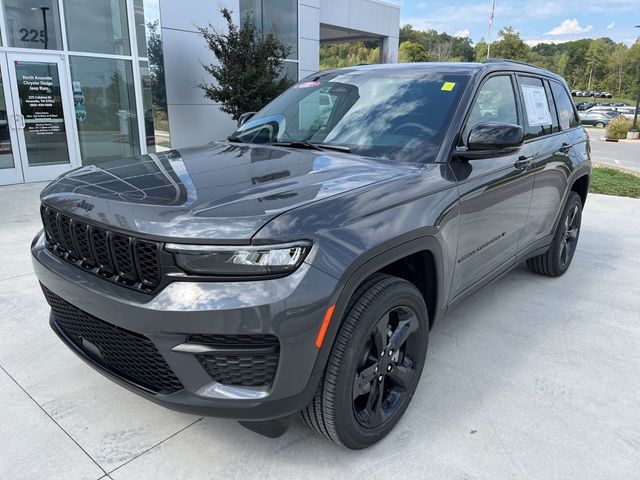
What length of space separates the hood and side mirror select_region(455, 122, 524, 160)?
0.43 m

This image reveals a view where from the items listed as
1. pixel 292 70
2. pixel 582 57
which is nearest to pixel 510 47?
pixel 582 57

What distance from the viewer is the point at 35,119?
942 centimetres

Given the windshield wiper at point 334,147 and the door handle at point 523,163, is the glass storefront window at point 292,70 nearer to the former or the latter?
the door handle at point 523,163

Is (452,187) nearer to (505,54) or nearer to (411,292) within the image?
(411,292)

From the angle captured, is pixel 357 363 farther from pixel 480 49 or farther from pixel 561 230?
pixel 480 49

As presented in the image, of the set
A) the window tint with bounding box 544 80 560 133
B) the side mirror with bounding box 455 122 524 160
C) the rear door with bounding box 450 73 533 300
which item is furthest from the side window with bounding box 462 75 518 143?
the window tint with bounding box 544 80 560 133

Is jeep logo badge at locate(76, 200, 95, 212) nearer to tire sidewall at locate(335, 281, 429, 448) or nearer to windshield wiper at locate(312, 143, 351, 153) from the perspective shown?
tire sidewall at locate(335, 281, 429, 448)

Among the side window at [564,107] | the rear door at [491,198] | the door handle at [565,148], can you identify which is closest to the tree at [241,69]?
the side window at [564,107]

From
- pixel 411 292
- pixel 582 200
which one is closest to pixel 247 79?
pixel 582 200

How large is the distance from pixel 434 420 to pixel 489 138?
4.93 feet

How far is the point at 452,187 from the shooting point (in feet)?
8.68

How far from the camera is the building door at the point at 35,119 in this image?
29.7 feet

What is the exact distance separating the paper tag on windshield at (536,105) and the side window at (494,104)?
9.5 inches

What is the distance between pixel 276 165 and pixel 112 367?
122cm
